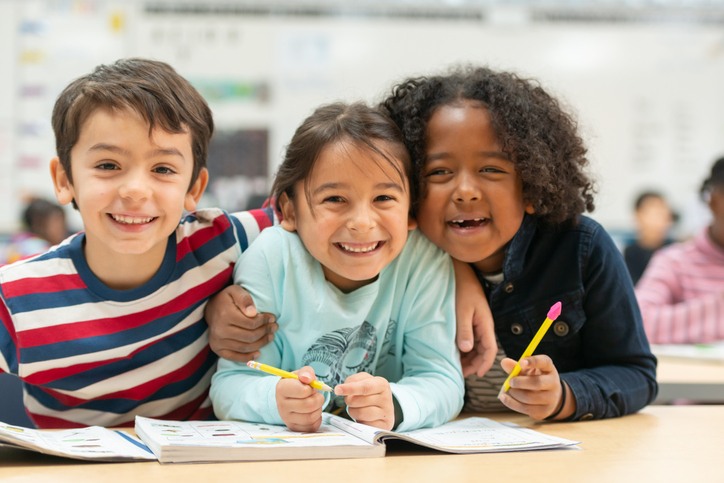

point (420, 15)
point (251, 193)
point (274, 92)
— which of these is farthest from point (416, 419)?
point (420, 15)

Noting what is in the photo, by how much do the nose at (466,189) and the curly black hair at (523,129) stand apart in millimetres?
69

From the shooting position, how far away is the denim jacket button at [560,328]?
3.53ft

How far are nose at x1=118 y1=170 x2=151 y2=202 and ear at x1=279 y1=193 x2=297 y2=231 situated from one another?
0.24 meters

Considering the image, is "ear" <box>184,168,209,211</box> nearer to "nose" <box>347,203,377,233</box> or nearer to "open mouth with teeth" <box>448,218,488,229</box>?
"nose" <box>347,203,377,233</box>

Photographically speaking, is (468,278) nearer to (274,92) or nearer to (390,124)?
(390,124)

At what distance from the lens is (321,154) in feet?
3.24

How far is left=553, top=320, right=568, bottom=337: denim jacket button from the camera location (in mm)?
1075

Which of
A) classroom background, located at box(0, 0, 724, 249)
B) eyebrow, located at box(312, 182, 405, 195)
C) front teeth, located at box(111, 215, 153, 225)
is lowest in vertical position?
front teeth, located at box(111, 215, 153, 225)

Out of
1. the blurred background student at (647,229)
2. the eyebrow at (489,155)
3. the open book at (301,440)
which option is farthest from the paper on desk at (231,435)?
the blurred background student at (647,229)

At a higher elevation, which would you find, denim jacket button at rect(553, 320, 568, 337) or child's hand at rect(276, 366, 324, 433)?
denim jacket button at rect(553, 320, 568, 337)

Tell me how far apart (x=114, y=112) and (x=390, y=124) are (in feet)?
1.45

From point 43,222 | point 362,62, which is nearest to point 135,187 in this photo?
point 43,222

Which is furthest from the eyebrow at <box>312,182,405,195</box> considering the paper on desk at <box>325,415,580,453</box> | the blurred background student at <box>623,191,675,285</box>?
the blurred background student at <box>623,191,675,285</box>

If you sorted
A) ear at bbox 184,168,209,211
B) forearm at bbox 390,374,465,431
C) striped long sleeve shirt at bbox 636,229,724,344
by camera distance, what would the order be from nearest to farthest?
1. forearm at bbox 390,374,465,431
2. ear at bbox 184,168,209,211
3. striped long sleeve shirt at bbox 636,229,724,344
